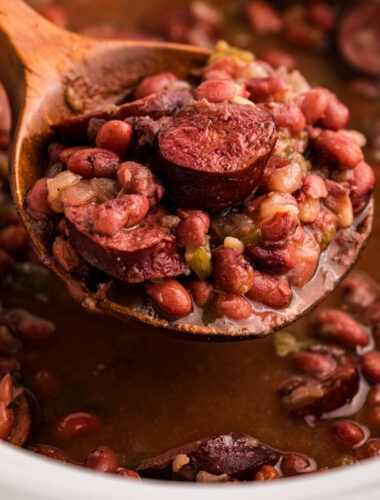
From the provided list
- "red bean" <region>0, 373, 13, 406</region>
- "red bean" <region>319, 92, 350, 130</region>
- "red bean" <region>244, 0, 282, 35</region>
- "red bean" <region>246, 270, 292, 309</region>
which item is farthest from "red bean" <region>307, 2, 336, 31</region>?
"red bean" <region>0, 373, 13, 406</region>

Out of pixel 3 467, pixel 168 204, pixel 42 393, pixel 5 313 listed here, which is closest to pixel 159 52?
pixel 168 204

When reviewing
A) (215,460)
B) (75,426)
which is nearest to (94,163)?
(75,426)

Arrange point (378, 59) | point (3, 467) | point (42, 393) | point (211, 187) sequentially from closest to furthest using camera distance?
point (3, 467) → point (211, 187) → point (42, 393) → point (378, 59)

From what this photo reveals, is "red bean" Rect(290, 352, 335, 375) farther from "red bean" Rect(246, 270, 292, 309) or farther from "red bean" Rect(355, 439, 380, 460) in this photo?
"red bean" Rect(246, 270, 292, 309)

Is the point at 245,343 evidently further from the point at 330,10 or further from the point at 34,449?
the point at 330,10

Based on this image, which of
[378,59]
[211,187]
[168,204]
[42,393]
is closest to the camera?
[211,187]

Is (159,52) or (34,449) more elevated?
(159,52)

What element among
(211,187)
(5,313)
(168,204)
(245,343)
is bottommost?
(5,313)
